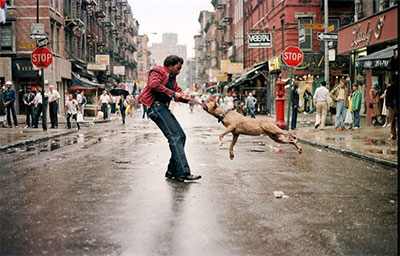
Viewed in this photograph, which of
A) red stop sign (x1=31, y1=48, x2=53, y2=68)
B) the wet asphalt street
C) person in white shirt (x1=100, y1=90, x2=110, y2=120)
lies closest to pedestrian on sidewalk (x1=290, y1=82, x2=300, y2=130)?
red stop sign (x1=31, y1=48, x2=53, y2=68)

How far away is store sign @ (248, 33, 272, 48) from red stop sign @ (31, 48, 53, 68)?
48.5ft

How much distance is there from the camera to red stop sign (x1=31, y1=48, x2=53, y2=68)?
19.9 meters

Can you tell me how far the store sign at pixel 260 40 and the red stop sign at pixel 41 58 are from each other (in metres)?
14.8

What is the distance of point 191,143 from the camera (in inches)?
568

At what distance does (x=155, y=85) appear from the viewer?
745cm

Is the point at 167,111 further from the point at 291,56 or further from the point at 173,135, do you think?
the point at 291,56

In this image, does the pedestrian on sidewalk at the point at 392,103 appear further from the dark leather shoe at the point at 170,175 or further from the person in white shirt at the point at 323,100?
the dark leather shoe at the point at 170,175

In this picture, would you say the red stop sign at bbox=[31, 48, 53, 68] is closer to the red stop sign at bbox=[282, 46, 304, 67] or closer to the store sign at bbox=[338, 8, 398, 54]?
the red stop sign at bbox=[282, 46, 304, 67]

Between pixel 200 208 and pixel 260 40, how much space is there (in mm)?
26825

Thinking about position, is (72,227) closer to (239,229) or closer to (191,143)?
(239,229)

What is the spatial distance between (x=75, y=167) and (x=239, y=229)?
5.13 m

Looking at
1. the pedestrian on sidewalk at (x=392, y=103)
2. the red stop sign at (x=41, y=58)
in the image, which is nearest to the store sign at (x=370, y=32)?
the pedestrian on sidewalk at (x=392, y=103)

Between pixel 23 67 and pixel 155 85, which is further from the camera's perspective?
pixel 23 67

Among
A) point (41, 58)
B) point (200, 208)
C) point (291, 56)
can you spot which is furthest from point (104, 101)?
point (200, 208)
